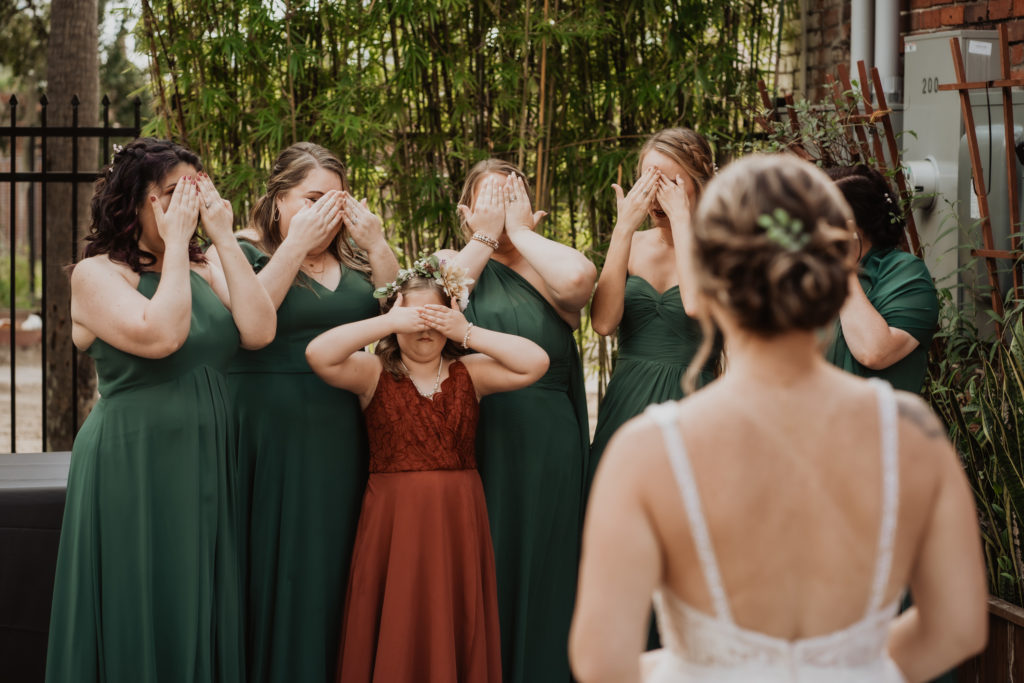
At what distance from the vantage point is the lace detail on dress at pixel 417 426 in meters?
2.89

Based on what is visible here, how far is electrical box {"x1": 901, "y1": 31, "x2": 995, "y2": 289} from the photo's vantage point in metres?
3.73

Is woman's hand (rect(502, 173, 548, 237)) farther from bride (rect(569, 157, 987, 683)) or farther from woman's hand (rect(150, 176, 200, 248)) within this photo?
bride (rect(569, 157, 987, 683))

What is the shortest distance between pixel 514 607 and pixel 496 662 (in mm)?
241

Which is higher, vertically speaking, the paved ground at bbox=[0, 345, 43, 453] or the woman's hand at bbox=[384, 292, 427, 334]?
the woman's hand at bbox=[384, 292, 427, 334]

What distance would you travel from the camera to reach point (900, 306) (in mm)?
2973

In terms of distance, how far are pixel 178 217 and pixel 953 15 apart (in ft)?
10.4

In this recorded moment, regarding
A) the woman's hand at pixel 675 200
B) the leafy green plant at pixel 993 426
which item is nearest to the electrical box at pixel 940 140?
the leafy green plant at pixel 993 426

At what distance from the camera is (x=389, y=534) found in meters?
2.90

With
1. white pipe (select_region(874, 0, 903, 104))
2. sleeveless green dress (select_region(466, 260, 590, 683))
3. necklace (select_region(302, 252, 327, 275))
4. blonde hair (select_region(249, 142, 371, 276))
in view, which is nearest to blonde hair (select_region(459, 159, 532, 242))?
sleeveless green dress (select_region(466, 260, 590, 683))

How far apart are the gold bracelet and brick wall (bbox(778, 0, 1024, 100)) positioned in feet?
6.15

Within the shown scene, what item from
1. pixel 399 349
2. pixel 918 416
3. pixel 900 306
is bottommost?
pixel 918 416

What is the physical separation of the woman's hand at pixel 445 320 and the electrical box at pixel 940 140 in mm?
1741

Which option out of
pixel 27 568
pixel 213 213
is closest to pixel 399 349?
pixel 213 213

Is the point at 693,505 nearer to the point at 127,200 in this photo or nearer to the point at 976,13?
the point at 127,200
